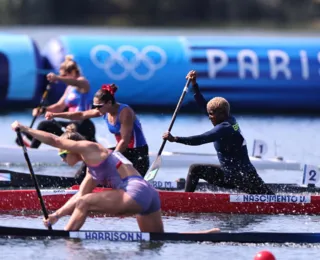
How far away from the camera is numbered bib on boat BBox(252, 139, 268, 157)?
720 inches

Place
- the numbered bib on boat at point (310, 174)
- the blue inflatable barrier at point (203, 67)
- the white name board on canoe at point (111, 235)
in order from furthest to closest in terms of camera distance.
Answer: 1. the blue inflatable barrier at point (203, 67)
2. the numbered bib on boat at point (310, 174)
3. the white name board on canoe at point (111, 235)

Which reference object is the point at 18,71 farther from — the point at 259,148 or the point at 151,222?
the point at 151,222

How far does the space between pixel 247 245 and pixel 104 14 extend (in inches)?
1485

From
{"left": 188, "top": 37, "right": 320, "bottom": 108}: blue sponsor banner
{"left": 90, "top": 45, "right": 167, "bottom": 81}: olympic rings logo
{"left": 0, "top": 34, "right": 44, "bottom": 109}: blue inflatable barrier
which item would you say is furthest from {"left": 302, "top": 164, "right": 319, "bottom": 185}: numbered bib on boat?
{"left": 0, "top": 34, "right": 44, "bottom": 109}: blue inflatable barrier

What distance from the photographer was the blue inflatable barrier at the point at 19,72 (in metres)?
24.9

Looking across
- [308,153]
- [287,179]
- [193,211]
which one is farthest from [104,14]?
[193,211]

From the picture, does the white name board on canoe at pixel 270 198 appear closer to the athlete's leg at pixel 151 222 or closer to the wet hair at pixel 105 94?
the wet hair at pixel 105 94

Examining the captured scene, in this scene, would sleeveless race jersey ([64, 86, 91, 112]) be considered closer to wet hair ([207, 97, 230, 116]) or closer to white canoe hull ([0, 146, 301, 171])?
white canoe hull ([0, 146, 301, 171])

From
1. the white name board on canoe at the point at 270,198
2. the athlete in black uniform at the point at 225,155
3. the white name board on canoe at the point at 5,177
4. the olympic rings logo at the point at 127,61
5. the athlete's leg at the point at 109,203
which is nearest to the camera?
the athlete's leg at the point at 109,203

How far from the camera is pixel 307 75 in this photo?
26.1m

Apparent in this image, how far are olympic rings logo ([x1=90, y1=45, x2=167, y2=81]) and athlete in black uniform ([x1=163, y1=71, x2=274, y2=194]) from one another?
36.5ft

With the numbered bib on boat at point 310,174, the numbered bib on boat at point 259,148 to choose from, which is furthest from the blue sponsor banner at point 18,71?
the numbered bib on boat at point 310,174

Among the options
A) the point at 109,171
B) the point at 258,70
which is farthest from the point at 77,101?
the point at 258,70

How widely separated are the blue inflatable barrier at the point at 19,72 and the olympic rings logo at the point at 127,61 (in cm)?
145
